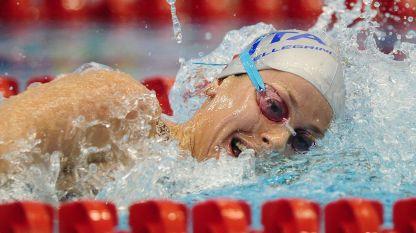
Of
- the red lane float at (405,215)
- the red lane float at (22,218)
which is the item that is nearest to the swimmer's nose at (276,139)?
the red lane float at (405,215)

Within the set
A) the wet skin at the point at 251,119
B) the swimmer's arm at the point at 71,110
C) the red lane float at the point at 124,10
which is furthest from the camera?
the red lane float at the point at 124,10

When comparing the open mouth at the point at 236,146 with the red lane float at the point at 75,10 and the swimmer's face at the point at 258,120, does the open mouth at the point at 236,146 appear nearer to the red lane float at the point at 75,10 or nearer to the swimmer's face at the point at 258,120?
the swimmer's face at the point at 258,120

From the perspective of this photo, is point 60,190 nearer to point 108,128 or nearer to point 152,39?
point 108,128

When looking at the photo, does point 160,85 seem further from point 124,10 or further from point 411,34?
point 411,34

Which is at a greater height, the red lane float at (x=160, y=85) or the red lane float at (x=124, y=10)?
the red lane float at (x=124, y=10)

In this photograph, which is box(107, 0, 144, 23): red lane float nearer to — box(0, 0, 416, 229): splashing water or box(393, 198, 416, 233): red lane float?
box(0, 0, 416, 229): splashing water

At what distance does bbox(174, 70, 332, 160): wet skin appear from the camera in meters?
2.45

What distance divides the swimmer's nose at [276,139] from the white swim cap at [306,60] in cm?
18

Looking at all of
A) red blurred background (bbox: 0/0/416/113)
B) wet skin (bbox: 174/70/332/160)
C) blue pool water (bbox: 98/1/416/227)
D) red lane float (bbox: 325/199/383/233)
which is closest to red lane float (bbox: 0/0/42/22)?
red blurred background (bbox: 0/0/416/113)

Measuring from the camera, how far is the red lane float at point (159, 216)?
201 cm

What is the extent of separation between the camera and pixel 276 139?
8.01 feet

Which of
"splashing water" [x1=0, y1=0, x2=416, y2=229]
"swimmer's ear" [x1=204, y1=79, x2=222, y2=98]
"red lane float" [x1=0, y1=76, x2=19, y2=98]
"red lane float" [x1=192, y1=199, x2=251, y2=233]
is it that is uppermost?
"red lane float" [x1=0, y1=76, x2=19, y2=98]

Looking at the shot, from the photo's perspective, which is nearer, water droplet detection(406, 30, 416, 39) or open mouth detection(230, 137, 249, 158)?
open mouth detection(230, 137, 249, 158)

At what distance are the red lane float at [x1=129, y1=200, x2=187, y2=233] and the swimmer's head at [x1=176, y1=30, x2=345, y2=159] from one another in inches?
18.2
